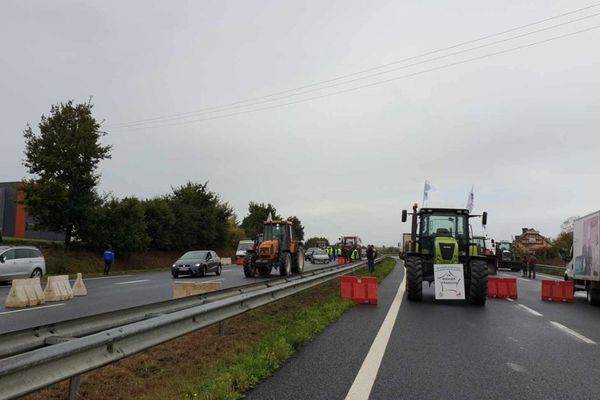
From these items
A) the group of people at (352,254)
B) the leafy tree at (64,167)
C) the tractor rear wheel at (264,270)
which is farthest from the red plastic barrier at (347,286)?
the leafy tree at (64,167)

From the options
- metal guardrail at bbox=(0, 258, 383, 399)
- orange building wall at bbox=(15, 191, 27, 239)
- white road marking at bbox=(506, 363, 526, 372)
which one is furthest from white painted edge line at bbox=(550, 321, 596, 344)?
orange building wall at bbox=(15, 191, 27, 239)

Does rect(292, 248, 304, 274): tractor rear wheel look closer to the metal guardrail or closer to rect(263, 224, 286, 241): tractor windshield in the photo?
rect(263, 224, 286, 241): tractor windshield

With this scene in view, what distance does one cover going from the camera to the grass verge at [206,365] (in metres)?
5.32

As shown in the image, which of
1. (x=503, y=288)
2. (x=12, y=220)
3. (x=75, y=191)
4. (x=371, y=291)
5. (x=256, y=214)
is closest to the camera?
(x=371, y=291)

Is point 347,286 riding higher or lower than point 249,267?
higher

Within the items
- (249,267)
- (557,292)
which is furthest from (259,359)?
(249,267)

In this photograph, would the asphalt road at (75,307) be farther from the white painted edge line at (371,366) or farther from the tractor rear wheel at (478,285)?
the tractor rear wheel at (478,285)

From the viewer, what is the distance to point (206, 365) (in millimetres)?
6504

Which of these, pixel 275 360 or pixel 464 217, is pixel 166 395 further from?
pixel 464 217

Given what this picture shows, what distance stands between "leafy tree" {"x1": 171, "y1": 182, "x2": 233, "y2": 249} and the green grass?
40.3 metres

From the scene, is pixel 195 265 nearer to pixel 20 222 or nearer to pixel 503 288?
pixel 503 288

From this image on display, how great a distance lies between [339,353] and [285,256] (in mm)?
18205

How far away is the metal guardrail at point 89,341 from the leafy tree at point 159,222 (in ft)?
123

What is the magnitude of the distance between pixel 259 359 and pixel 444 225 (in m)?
11.7
